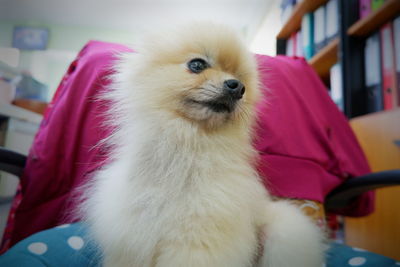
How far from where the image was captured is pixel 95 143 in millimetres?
764

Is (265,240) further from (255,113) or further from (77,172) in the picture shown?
(77,172)

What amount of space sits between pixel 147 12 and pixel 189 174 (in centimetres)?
30

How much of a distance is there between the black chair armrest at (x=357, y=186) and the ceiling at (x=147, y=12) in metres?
0.46

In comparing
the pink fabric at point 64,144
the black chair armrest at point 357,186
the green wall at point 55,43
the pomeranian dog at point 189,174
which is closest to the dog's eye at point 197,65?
the pomeranian dog at point 189,174

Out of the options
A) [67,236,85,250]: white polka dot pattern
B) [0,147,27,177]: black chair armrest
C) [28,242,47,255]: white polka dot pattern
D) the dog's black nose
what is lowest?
[67,236,85,250]: white polka dot pattern

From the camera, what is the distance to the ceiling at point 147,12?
50cm

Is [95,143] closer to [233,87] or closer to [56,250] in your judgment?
[56,250]

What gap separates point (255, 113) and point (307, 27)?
21 centimetres

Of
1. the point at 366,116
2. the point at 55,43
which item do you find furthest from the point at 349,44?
the point at 55,43

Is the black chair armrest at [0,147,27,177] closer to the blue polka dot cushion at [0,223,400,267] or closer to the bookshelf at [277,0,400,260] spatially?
the blue polka dot cushion at [0,223,400,267]

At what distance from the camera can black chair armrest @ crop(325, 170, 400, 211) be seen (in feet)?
2.34

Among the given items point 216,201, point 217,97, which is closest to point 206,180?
point 216,201

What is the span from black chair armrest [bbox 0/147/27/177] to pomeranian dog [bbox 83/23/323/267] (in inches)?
7.7

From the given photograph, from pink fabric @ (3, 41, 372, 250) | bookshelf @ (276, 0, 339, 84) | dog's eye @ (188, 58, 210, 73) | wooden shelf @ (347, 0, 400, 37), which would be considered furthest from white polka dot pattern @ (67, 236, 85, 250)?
wooden shelf @ (347, 0, 400, 37)
